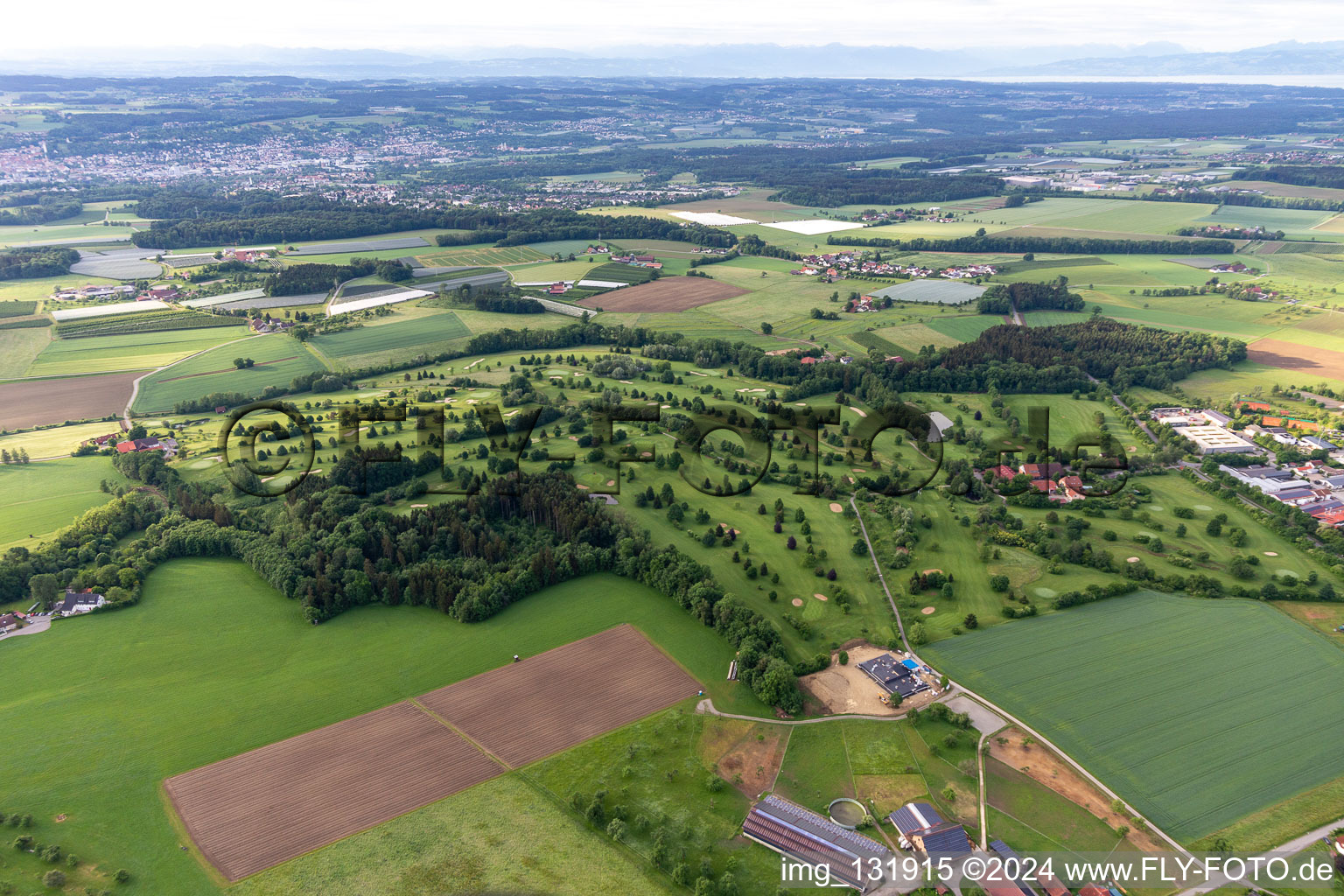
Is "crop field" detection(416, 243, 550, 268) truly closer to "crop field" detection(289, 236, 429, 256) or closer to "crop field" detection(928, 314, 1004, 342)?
"crop field" detection(289, 236, 429, 256)

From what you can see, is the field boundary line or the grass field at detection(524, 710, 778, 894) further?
the field boundary line

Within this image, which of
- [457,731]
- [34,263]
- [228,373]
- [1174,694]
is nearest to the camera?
[457,731]

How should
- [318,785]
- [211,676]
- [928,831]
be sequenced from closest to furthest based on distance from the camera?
[928,831] → [318,785] → [211,676]

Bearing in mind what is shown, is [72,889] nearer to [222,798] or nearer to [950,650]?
[222,798]

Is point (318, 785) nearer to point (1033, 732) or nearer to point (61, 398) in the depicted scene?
point (1033, 732)

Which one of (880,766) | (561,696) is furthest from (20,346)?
(880,766)

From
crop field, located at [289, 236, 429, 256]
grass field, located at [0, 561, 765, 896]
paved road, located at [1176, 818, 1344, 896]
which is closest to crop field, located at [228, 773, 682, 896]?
grass field, located at [0, 561, 765, 896]

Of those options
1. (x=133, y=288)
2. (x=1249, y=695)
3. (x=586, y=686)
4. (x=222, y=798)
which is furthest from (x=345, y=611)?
(x=133, y=288)

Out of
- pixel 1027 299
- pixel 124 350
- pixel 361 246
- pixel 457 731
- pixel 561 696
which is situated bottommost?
pixel 457 731
